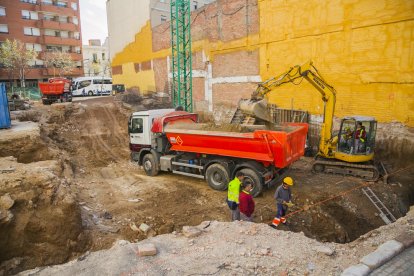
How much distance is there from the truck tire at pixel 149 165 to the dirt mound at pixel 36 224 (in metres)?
4.14

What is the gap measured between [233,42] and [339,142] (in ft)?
33.6

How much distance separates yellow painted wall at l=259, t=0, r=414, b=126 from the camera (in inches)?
448

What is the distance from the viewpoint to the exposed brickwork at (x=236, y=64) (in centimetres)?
1723

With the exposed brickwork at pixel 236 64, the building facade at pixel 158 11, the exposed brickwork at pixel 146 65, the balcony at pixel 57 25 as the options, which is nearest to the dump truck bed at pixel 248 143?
the exposed brickwork at pixel 236 64

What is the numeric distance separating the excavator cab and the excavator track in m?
0.48

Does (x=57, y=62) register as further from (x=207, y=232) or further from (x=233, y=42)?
(x=207, y=232)

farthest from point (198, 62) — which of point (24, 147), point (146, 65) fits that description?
point (24, 147)

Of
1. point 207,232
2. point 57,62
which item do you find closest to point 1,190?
point 207,232

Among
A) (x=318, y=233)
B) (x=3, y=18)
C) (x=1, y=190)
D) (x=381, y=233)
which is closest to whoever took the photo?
(x=381, y=233)

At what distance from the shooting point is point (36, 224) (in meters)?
6.79

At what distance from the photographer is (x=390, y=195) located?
9.52 metres

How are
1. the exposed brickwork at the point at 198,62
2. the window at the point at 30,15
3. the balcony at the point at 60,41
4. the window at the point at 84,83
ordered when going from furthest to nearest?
1. the balcony at the point at 60,41
2. the window at the point at 30,15
3. the window at the point at 84,83
4. the exposed brickwork at the point at 198,62

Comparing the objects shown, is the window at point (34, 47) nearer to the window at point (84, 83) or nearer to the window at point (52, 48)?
the window at point (52, 48)

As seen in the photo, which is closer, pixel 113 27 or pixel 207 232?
pixel 207 232
